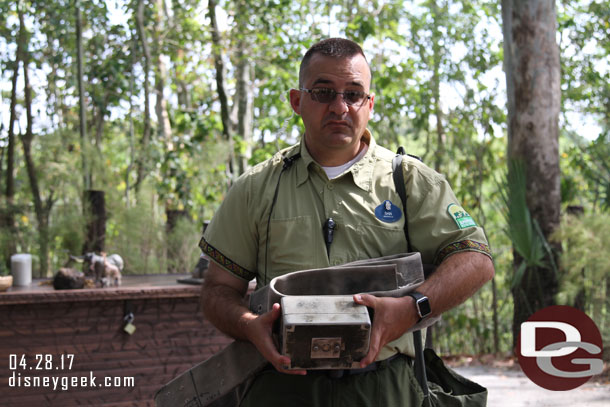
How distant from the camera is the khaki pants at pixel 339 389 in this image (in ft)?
5.93

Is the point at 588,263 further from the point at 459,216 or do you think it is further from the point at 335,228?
the point at 335,228

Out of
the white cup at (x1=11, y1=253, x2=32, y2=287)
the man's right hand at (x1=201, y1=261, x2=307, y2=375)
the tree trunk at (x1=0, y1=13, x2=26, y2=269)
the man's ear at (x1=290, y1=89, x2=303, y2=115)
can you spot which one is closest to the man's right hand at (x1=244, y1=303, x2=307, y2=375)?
the man's right hand at (x1=201, y1=261, x2=307, y2=375)

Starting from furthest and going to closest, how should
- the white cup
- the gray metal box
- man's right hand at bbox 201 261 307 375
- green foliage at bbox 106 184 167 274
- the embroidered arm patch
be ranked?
green foliage at bbox 106 184 167 274, the white cup, the embroidered arm patch, man's right hand at bbox 201 261 307 375, the gray metal box

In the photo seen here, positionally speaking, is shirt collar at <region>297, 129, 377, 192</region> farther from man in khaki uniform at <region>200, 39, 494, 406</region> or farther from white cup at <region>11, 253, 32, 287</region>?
white cup at <region>11, 253, 32, 287</region>

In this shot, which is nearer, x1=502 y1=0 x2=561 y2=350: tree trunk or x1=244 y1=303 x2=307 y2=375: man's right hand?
x1=244 y1=303 x2=307 y2=375: man's right hand

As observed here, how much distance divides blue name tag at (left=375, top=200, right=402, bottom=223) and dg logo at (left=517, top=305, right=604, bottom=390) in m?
4.04

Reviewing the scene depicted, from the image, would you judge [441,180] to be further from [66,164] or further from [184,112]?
[184,112]

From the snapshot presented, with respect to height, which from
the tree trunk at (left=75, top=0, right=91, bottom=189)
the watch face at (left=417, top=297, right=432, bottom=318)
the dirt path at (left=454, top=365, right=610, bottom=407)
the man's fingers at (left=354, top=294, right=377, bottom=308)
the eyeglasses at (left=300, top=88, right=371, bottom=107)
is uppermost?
the tree trunk at (left=75, top=0, right=91, bottom=189)

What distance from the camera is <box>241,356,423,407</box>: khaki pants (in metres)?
1.81

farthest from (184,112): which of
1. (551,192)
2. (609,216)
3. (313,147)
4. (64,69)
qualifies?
(313,147)

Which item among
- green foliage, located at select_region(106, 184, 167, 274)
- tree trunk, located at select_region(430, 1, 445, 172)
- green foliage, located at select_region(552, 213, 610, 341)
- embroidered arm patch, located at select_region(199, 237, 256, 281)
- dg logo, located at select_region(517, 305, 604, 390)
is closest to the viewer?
embroidered arm patch, located at select_region(199, 237, 256, 281)

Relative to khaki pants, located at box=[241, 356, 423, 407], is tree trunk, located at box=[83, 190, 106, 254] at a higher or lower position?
higher

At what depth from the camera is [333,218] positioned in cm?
195

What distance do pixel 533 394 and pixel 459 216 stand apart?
3.77 m
